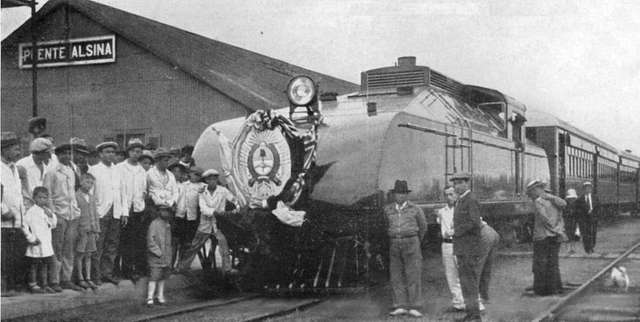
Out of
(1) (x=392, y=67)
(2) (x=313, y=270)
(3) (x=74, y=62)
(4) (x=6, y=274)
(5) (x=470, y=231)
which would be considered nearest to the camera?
(5) (x=470, y=231)

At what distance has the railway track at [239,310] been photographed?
7617 mm

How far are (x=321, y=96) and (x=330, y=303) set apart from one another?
332 centimetres

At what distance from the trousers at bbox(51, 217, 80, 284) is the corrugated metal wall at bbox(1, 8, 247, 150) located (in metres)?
11.1

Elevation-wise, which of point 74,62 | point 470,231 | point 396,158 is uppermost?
point 74,62

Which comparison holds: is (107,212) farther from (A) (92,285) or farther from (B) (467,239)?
(B) (467,239)

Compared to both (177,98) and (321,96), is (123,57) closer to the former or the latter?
(177,98)

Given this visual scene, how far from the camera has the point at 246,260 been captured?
9477 mm

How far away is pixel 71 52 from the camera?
18609 mm

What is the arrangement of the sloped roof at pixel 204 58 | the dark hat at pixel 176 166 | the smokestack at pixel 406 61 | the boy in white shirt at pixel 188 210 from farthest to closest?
1. the sloped roof at pixel 204 58
2. the smokestack at pixel 406 61
3. the dark hat at pixel 176 166
4. the boy in white shirt at pixel 188 210

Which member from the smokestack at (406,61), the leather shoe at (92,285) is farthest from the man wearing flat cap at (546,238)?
the leather shoe at (92,285)

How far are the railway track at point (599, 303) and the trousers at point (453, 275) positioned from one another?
91 centimetres

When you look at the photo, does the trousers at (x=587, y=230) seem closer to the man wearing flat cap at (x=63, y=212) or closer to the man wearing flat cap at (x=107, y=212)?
the man wearing flat cap at (x=107, y=212)

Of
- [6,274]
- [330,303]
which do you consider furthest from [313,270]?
[6,274]

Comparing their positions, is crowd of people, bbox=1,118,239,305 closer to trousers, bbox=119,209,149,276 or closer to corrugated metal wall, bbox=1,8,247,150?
trousers, bbox=119,209,149,276
